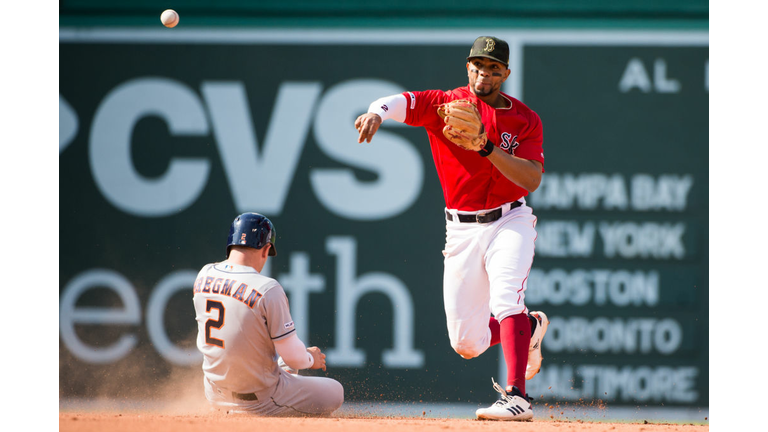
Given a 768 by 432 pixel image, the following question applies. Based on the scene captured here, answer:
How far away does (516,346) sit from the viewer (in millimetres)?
3471

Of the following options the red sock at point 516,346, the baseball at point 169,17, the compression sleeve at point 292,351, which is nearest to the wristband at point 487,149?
the red sock at point 516,346

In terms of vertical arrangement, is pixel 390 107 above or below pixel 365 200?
above

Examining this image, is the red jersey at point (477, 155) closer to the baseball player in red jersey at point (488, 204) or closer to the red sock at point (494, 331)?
the baseball player in red jersey at point (488, 204)

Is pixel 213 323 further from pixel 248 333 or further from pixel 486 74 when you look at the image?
pixel 486 74

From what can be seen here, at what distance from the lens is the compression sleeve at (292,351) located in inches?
142

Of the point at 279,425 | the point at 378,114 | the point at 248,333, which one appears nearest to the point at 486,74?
the point at 378,114

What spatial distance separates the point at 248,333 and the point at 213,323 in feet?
0.58

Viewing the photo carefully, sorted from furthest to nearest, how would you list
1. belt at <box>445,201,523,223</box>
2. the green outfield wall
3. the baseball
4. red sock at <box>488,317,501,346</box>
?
1. the green outfield wall
2. the baseball
3. red sock at <box>488,317,501,346</box>
4. belt at <box>445,201,523,223</box>

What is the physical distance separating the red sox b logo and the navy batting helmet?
3.78ft

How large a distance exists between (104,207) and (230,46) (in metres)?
1.61

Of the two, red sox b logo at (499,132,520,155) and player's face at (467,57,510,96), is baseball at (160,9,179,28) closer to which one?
player's face at (467,57,510,96)

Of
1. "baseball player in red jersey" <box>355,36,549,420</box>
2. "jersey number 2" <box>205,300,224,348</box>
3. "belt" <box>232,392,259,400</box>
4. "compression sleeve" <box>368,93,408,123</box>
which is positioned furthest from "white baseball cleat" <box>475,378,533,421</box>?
"compression sleeve" <box>368,93,408,123</box>

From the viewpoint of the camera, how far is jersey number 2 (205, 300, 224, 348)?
3.62 meters

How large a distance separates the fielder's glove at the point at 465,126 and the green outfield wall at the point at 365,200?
2.71 meters
